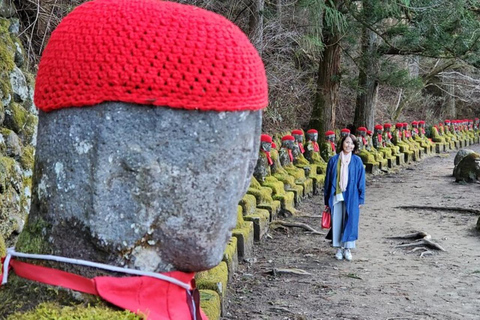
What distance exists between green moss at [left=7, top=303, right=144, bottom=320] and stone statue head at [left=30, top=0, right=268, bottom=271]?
14cm

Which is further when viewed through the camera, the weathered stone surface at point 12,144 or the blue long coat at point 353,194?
the blue long coat at point 353,194

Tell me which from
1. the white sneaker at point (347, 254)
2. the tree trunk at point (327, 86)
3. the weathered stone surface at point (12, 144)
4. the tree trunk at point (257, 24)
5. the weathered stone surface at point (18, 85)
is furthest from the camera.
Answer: the tree trunk at point (327, 86)

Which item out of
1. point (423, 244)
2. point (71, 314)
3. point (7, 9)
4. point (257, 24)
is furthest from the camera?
point (257, 24)

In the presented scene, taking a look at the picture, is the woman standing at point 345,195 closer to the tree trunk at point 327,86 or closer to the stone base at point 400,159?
the tree trunk at point 327,86

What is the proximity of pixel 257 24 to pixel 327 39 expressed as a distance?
3.51 meters

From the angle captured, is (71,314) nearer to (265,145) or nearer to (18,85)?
(18,85)

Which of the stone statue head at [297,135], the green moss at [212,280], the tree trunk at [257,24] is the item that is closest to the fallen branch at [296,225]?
the tree trunk at [257,24]

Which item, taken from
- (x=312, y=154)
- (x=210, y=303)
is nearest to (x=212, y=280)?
(x=210, y=303)

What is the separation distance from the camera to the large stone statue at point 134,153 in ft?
5.37

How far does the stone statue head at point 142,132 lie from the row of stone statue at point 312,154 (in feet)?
19.6

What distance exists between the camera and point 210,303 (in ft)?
12.8

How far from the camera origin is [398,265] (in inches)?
262

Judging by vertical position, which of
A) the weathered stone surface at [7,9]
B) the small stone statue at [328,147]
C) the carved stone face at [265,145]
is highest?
the weathered stone surface at [7,9]

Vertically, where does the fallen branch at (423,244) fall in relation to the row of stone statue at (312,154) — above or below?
below
